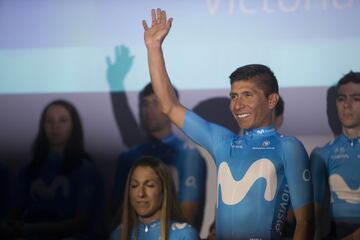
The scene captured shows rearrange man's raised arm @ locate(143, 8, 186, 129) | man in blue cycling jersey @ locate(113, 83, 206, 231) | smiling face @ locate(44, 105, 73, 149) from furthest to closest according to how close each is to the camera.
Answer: smiling face @ locate(44, 105, 73, 149)
man in blue cycling jersey @ locate(113, 83, 206, 231)
man's raised arm @ locate(143, 8, 186, 129)

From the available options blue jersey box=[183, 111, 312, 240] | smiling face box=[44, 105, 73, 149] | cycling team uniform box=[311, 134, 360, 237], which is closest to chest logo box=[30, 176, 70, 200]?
smiling face box=[44, 105, 73, 149]

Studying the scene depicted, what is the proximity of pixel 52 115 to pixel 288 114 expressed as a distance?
49.6 inches

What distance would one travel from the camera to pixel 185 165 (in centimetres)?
390

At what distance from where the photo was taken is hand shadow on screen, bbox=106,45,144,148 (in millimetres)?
3984

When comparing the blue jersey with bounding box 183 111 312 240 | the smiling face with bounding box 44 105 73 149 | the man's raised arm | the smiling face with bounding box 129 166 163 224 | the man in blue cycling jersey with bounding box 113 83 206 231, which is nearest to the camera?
the blue jersey with bounding box 183 111 312 240

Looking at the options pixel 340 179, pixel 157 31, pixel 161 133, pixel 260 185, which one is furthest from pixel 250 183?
pixel 157 31

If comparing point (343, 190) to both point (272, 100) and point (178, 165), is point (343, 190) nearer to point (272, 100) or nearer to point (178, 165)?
point (272, 100)

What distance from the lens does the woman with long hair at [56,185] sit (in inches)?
157

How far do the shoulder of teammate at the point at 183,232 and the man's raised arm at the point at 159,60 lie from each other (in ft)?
1.80

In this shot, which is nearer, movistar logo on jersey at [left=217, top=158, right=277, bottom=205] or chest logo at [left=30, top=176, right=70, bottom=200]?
movistar logo on jersey at [left=217, top=158, right=277, bottom=205]

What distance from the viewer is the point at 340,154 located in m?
3.68

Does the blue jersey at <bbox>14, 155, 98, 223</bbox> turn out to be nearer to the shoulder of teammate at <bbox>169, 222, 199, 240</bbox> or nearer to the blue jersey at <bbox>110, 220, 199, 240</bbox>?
the blue jersey at <bbox>110, 220, 199, 240</bbox>

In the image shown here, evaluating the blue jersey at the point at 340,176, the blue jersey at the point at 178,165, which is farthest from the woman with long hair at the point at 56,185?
the blue jersey at the point at 340,176

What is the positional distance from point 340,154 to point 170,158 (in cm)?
86
